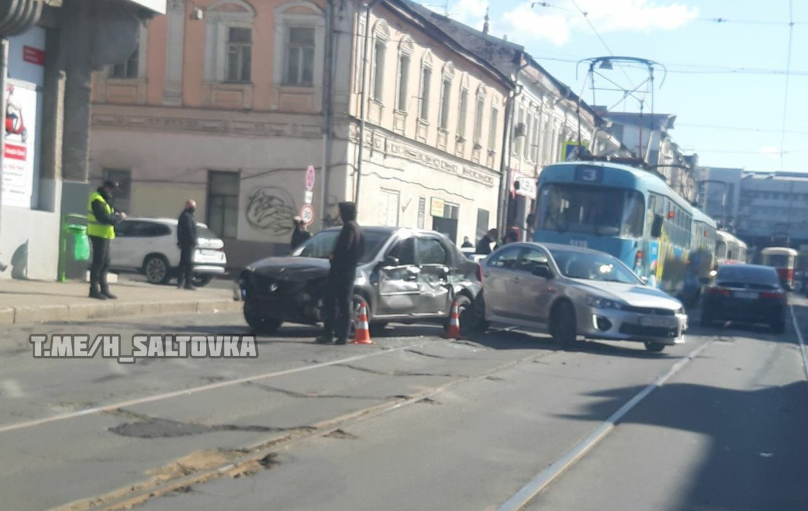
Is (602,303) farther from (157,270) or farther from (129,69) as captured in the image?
(129,69)

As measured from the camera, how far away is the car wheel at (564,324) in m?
15.2

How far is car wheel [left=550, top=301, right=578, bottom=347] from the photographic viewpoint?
15.2 m

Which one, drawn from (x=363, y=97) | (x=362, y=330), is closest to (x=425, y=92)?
(x=363, y=97)

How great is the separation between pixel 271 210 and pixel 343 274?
18.8 metres

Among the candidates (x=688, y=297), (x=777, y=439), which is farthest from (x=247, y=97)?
(x=777, y=439)

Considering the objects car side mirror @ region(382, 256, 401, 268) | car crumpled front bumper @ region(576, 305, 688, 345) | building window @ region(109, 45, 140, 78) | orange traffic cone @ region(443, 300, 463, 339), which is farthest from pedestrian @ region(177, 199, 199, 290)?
building window @ region(109, 45, 140, 78)

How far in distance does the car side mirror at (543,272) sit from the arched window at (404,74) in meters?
19.7

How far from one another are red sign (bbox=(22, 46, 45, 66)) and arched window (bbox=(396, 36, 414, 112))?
58.2 feet

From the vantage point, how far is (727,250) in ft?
164

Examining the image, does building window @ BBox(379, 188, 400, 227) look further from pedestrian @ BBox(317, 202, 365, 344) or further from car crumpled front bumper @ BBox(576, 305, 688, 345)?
pedestrian @ BBox(317, 202, 365, 344)

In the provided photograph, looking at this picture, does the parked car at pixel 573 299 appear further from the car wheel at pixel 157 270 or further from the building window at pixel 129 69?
the building window at pixel 129 69

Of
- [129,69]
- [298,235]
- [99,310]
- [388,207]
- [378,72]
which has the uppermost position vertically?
[378,72]

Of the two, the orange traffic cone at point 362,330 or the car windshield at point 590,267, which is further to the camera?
the car windshield at point 590,267

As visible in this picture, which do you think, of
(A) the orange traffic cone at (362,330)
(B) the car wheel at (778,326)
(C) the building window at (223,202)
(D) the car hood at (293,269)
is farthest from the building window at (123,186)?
(A) the orange traffic cone at (362,330)
